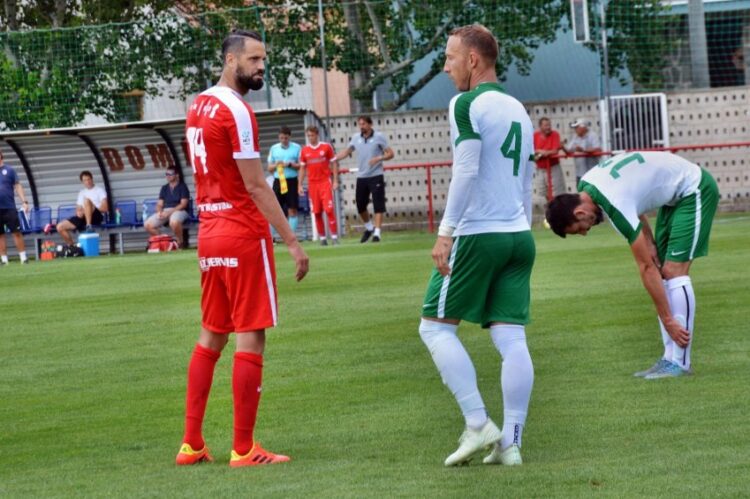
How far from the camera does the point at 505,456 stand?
637 cm

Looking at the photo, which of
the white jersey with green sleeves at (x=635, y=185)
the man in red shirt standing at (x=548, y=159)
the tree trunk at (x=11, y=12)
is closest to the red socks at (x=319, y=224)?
the man in red shirt standing at (x=548, y=159)

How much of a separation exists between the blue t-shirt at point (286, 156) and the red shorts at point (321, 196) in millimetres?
648

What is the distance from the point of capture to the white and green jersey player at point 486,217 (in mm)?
6324

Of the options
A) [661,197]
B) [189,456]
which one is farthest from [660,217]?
[189,456]

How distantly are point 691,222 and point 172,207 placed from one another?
62.8 feet

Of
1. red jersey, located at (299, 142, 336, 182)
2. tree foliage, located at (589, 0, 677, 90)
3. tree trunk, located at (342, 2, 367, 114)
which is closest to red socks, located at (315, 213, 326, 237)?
red jersey, located at (299, 142, 336, 182)

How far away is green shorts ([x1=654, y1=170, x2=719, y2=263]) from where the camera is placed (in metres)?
9.00

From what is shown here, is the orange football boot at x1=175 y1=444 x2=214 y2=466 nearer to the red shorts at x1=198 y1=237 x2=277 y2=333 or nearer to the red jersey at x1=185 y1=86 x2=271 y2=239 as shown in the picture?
the red shorts at x1=198 y1=237 x2=277 y2=333

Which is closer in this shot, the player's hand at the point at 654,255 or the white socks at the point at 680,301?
the player's hand at the point at 654,255

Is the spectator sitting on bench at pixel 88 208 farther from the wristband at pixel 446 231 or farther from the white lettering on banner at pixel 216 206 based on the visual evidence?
the wristband at pixel 446 231

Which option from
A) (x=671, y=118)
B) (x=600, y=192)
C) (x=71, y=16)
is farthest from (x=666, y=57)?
(x=600, y=192)

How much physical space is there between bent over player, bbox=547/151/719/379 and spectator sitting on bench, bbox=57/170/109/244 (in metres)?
20.0

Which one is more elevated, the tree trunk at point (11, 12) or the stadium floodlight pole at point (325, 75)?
the tree trunk at point (11, 12)

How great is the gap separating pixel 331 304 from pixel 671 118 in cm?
1837
